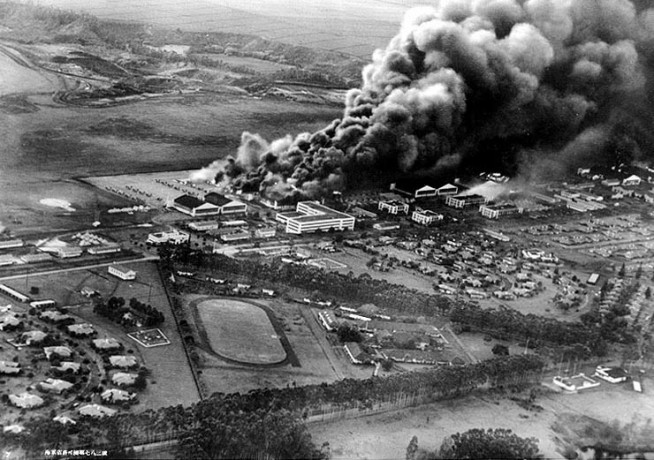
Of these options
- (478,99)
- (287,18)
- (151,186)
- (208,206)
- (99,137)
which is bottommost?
(99,137)

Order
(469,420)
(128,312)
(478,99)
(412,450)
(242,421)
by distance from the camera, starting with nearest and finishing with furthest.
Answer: (242,421)
(412,450)
(469,420)
(128,312)
(478,99)

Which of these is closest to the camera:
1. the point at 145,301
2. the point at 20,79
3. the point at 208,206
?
the point at 145,301

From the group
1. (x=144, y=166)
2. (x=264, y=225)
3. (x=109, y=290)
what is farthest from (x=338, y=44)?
(x=109, y=290)

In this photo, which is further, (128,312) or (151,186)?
(151,186)

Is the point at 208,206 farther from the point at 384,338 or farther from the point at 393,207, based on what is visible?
the point at 384,338

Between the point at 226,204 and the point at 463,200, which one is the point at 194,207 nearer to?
the point at 226,204

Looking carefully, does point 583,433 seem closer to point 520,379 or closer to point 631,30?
point 520,379

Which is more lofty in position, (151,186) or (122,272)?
(122,272)

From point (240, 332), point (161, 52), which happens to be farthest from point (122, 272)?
point (161, 52)
